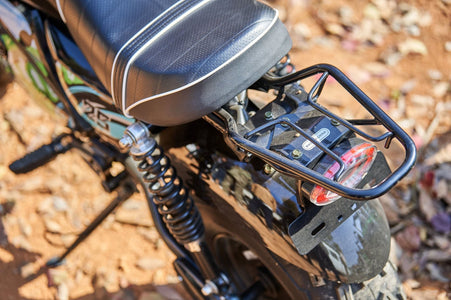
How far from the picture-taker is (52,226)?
2.46 m

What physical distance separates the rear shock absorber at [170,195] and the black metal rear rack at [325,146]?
0.93 feet

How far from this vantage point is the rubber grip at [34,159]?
2010mm

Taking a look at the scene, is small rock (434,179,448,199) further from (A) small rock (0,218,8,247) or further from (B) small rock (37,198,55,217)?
(A) small rock (0,218,8,247)

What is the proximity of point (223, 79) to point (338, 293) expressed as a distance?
28.8 inches

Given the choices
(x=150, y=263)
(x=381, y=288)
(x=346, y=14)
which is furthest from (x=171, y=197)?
(x=346, y=14)

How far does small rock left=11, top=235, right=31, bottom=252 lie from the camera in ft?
7.85

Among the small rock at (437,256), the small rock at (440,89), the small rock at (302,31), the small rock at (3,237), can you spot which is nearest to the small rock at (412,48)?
the small rock at (440,89)

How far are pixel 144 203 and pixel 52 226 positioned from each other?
1.71ft

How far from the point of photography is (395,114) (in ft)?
9.38

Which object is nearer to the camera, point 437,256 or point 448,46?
point 437,256

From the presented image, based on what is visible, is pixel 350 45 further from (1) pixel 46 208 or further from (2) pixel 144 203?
(1) pixel 46 208

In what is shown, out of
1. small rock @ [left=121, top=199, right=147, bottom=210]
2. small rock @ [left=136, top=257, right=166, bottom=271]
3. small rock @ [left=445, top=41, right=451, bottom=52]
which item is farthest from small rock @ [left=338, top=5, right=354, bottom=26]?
small rock @ [left=136, top=257, right=166, bottom=271]

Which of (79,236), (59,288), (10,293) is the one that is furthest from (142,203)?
(10,293)

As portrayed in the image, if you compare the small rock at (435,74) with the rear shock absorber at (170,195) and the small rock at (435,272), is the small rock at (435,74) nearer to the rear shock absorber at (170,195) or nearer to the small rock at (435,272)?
the small rock at (435,272)
